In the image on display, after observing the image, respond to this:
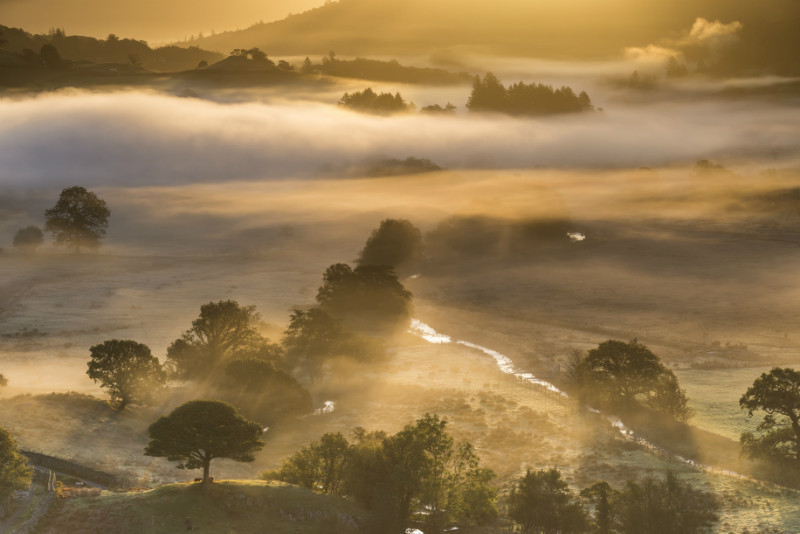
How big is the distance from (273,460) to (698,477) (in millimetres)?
44461

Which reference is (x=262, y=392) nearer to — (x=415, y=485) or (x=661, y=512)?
(x=415, y=485)

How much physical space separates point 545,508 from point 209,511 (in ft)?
90.2

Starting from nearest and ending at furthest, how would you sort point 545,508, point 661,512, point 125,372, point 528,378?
1. point 661,512
2. point 545,508
3. point 125,372
4. point 528,378

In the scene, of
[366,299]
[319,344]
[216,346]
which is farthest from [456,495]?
[366,299]

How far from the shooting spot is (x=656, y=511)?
218 ft

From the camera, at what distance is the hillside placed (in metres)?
62.8

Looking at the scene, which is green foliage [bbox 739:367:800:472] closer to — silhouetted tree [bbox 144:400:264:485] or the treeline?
the treeline

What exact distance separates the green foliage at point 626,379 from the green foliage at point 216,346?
43536 millimetres

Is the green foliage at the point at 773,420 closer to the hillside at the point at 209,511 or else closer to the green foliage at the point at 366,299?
the hillside at the point at 209,511

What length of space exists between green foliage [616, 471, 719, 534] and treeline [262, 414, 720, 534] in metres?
0.08

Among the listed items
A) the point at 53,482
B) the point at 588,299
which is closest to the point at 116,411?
the point at 53,482

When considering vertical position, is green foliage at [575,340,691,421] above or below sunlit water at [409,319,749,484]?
above

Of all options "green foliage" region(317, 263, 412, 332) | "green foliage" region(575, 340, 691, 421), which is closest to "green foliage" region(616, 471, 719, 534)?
"green foliage" region(575, 340, 691, 421)

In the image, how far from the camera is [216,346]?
114 meters
